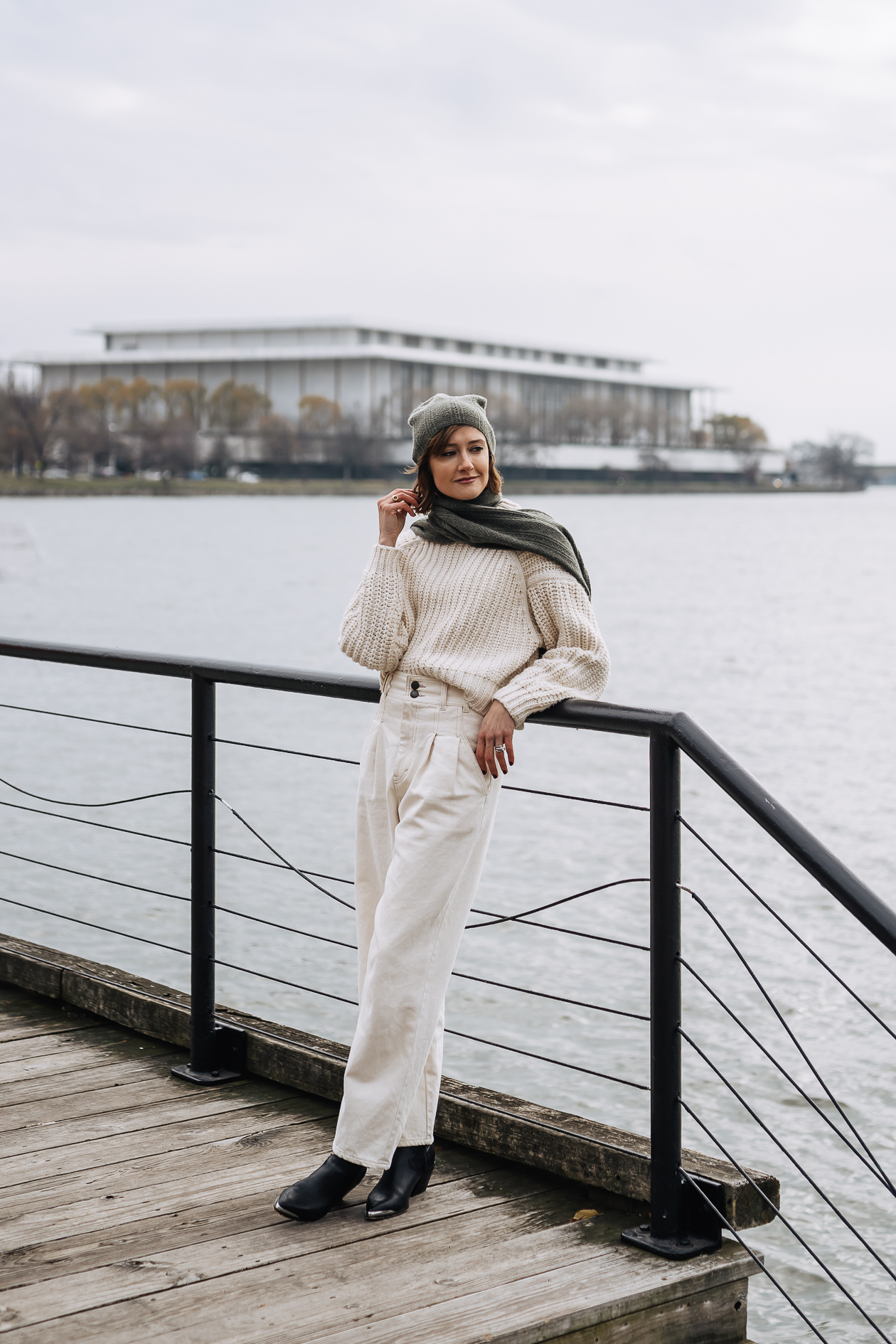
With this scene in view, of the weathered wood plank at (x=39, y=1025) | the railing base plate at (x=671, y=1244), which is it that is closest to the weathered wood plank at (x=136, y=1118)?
the weathered wood plank at (x=39, y=1025)

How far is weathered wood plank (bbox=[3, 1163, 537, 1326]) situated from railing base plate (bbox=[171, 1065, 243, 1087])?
2.33 feet

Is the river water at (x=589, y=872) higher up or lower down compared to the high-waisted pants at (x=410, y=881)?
lower down

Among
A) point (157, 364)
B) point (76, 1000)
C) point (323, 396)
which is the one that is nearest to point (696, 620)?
point (76, 1000)

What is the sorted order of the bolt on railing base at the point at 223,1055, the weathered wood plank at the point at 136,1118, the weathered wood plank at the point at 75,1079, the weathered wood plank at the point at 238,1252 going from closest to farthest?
the weathered wood plank at the point at 238,1252, the weathered wood plank at the point at 136,1118, the weathered wood plank at the point at 75,1079, the bolt on railing base at the point at 223,1055

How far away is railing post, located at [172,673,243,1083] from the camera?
12.1ft

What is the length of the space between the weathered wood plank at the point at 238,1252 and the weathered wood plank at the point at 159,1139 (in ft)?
1.34

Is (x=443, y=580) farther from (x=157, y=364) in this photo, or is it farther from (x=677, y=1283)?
(x=157, y=364)

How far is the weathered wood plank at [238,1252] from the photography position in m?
2.57

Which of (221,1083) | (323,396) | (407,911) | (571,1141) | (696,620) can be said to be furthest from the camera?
(323,396)

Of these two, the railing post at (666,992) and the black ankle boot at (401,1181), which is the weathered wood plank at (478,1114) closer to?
the railing post at (666,992)

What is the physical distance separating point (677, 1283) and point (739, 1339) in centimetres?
24

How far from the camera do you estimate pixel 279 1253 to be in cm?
276

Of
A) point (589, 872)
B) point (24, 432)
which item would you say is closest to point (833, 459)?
point (24, 432)

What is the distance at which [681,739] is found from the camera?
2648mm
